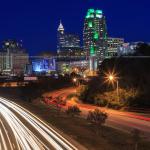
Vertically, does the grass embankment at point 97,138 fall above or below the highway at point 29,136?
below

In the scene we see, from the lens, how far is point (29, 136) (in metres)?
35.8

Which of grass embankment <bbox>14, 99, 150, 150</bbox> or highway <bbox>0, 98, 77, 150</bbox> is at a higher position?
highway <bbox>0, 98, 77, 150</bbox>

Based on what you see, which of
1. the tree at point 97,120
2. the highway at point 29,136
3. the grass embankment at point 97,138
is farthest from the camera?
the tree at point 97,120

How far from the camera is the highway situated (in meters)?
30.3

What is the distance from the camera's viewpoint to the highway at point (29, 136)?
30.3 meters

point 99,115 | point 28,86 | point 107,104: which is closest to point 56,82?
point 28,86

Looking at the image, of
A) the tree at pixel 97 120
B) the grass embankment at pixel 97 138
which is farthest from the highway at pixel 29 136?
the tree at pixel 97 120

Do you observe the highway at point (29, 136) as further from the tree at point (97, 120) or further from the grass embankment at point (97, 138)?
the tree at point (97, 120)

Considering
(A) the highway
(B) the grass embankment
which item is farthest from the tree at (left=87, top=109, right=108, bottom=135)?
(A) the highway

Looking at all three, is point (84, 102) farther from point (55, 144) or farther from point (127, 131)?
point (55, 144)

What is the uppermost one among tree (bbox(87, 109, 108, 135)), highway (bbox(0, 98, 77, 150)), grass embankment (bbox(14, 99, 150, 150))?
tree (bbox(87, 109, 108, 135))

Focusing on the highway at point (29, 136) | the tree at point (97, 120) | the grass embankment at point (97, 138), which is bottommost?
the grass embankment at point (97, 138)

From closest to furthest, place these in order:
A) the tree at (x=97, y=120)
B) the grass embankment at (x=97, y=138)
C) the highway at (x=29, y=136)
Answer: the highway at (x=29, y=136) → the grass embankment at (x=97, y=138) → the tree at (x=97, y=120)

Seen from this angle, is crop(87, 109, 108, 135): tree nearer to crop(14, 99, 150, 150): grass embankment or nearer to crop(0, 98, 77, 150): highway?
crop(14, 99, 150, 150): grass embankment
